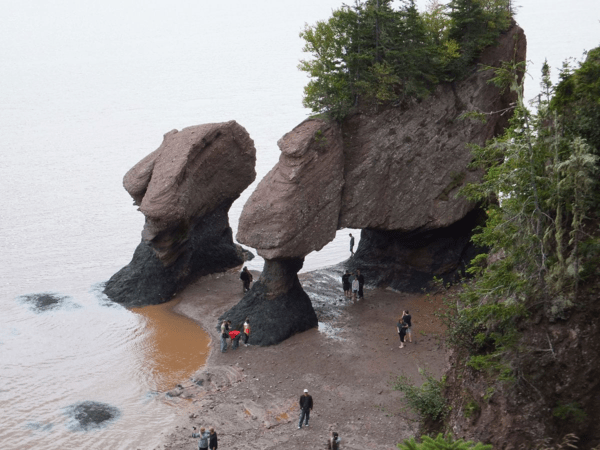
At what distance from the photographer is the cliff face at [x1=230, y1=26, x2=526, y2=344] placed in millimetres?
29469

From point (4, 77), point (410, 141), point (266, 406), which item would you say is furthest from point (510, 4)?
point (4, 77)

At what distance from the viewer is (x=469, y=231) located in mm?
34344

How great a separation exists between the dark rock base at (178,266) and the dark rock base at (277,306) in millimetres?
5333

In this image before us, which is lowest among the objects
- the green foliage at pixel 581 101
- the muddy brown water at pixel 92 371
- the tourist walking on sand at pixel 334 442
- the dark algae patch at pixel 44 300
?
the tourist walking on sand at pixel 334 442

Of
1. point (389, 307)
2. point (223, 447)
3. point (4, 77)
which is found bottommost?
point (223, 447)

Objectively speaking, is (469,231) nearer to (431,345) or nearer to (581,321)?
(431,345)

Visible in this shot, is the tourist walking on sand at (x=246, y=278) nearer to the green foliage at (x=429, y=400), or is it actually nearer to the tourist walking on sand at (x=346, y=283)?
the tourist walking on sand at (x=346, y=283)

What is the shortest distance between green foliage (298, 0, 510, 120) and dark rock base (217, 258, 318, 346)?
24.4 ft

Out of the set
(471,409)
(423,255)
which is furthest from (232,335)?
(471,409)

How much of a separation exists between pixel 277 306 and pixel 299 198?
507 cm

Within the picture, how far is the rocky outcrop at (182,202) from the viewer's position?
33.2 metres

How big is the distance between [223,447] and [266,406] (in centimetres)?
279

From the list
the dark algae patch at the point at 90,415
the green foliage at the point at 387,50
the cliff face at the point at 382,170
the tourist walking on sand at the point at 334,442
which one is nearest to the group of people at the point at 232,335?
the cliff face at the point at 382,170

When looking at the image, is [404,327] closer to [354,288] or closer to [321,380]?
[321,380]
